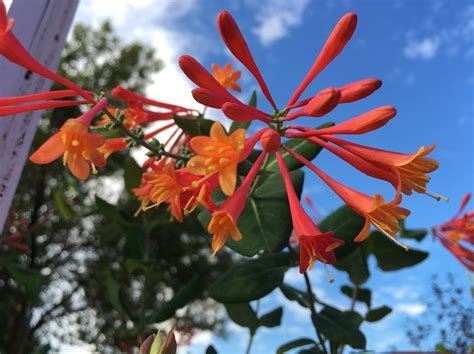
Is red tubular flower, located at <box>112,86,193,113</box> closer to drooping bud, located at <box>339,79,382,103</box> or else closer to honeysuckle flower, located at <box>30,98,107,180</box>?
honeysuckle flower, located at <box>30,98,107,180</box>

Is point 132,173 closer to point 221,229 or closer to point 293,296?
point 293,296

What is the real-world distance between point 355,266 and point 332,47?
0.54 m

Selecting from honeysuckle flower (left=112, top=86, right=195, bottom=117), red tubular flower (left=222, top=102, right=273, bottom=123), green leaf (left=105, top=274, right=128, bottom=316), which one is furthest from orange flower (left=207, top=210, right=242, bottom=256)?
green leaf (left=105, top=274, right=128, bottom=316)

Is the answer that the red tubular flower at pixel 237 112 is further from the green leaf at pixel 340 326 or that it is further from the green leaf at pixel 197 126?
the green leaf at pixel 340 326

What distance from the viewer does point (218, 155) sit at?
1.98 feet

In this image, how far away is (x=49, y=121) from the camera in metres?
7.93

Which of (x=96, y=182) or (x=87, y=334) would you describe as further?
(x=96, y=182)

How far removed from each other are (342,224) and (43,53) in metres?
0.63

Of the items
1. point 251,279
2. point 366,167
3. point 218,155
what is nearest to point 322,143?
point 366,167

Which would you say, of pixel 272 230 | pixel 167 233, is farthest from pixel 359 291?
pixel 167 233

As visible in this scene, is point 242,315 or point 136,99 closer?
point 136,99

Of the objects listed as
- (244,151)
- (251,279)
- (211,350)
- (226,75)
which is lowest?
(211,350)

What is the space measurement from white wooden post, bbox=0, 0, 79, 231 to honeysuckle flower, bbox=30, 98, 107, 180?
12.4 inches

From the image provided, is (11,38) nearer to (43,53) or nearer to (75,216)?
(43,53)
